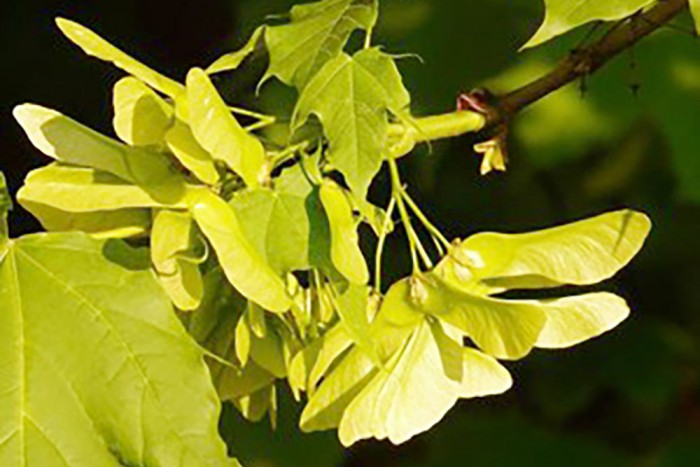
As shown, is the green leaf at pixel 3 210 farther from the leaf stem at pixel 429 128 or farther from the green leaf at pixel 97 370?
the leaf stem at pixel 429 128

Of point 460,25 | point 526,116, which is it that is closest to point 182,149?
point 460,25

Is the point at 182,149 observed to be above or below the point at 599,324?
above

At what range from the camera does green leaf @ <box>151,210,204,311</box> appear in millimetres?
1170

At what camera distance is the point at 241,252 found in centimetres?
115

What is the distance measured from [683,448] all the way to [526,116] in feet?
1.99

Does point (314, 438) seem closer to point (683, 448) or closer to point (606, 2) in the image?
point (683, 448)

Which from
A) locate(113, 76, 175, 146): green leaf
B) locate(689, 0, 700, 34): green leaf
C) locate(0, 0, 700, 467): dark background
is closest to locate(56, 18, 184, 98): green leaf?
locate(113, 76, 175, 146): green leaf

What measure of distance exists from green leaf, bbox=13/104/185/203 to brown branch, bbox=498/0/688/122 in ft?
0.94

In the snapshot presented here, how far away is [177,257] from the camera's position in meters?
1.17

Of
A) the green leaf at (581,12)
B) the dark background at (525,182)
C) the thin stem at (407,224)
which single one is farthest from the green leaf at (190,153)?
the dark background at (525,182)

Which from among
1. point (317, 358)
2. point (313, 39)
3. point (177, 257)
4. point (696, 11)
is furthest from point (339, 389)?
point (696, 11)

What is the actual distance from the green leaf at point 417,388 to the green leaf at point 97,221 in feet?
0.64

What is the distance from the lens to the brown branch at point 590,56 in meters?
1.36

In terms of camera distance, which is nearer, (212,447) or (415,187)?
(212,447)
